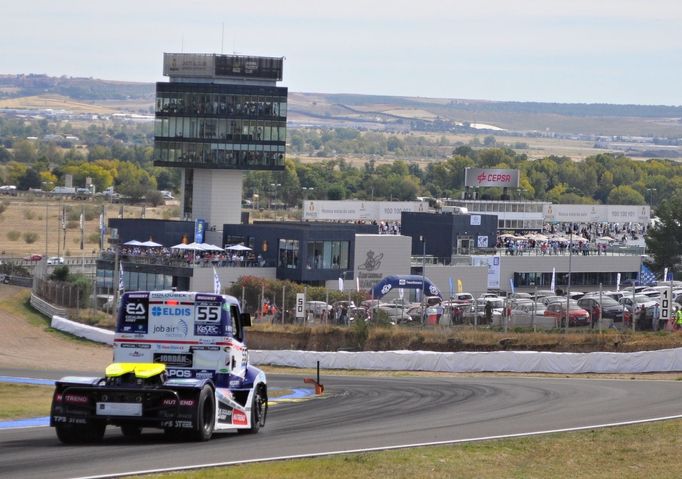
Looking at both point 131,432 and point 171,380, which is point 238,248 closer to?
point 131,432

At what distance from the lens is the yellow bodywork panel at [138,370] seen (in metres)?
23.8

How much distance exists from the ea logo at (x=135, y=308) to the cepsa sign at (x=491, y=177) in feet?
370

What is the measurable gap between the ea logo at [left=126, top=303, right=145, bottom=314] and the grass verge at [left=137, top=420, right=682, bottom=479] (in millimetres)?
5383

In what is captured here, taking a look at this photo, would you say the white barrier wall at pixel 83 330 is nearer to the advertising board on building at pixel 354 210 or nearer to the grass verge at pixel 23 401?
the grass verge at pixel 23 401

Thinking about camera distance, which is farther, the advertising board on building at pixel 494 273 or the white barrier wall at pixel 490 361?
the advertising board on building at pixel 494 273

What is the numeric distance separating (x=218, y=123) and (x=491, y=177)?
145 ft

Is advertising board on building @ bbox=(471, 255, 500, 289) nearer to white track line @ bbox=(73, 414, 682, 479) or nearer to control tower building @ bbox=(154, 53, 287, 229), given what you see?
control tower building @ bbox=(154, 53, 287, 229)

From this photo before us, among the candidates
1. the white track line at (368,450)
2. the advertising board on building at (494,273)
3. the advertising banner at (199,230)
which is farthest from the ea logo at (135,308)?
the advertising banner at (199,230)

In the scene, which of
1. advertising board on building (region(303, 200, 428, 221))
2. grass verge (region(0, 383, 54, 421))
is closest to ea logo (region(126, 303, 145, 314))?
grass verge (region(0, 383, 54, 421))

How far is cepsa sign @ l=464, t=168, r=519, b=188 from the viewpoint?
452 ft

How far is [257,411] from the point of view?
27188 millimetres

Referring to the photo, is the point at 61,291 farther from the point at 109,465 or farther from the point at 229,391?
the point at 109,465

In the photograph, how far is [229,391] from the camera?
85.9ft

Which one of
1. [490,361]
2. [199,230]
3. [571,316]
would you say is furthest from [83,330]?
[199,230]
